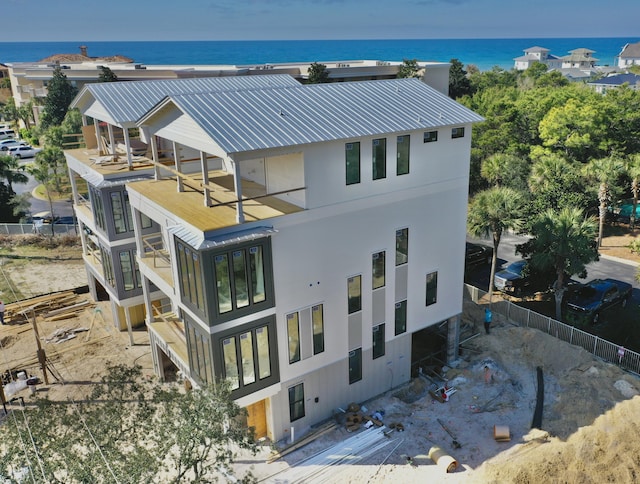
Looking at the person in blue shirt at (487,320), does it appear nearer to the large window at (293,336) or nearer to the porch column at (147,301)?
the large window at (293,336)

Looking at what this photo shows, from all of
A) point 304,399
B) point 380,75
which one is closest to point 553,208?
point 304,399

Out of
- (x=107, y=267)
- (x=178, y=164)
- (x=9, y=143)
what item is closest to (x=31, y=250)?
(x=107, y=267)

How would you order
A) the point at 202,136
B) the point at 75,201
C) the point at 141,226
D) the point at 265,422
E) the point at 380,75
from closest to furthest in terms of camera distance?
the point at 202,136
the point at 265,422
the point at 141,226
the point at 75,201
the point at 380,75

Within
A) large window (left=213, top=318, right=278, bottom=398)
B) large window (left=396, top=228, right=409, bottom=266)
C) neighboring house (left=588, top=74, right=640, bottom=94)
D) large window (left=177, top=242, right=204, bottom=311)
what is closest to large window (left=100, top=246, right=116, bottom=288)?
large window (left=177, top=242, right=204, bottom=311)

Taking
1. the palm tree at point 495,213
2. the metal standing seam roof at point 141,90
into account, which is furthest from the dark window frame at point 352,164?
the palm tree at point 495,213

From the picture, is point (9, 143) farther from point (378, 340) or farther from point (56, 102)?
point (378, 340)

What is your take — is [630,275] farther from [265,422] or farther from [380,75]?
[380,75]
